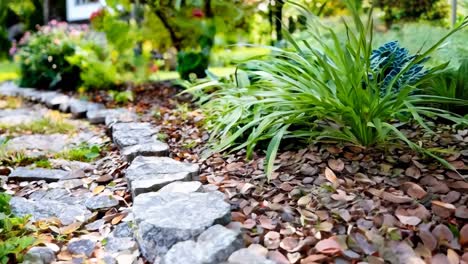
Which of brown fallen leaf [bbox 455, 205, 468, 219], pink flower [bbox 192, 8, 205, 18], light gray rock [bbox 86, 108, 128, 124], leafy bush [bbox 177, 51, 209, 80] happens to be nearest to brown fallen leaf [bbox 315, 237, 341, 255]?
brown fallen leaf [bbox 455, 205, 468, 219]

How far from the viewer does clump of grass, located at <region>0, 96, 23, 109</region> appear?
446 centimetres

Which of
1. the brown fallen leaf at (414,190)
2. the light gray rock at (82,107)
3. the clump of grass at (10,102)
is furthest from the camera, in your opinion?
the clump of grass at (10,102)

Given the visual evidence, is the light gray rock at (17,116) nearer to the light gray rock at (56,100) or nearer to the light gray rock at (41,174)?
the light gray rock at (56,100)

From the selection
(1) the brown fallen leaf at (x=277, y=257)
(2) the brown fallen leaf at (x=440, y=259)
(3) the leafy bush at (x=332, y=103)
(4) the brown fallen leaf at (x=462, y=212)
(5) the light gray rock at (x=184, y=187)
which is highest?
(3) the leafy bush at (x=332, y=103)

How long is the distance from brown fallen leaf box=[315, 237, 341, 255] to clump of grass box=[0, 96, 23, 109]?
390cm

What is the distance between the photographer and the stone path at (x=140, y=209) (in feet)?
4.38

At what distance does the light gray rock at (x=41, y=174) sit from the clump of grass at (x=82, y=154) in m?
0.26

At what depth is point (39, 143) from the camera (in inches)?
120

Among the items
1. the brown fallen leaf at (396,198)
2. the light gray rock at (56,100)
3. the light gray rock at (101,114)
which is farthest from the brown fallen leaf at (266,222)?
the light gray rock at (56,100)

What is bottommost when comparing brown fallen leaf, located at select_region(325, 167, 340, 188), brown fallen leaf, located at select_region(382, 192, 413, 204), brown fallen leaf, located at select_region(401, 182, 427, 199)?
brown fallen leaf, located at select_region(382, 192, 413, 204)

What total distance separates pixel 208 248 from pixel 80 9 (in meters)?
12.8

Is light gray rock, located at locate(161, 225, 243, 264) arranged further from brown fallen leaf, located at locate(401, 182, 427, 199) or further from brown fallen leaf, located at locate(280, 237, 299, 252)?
brown fallen leaf, located at locate(401, 182, 427, 199)

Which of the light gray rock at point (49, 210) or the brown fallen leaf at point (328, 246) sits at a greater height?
the brown fallen leaf at point (328, 246)

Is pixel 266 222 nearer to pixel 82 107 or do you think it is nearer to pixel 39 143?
pixel 39 143
